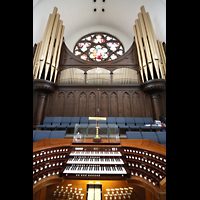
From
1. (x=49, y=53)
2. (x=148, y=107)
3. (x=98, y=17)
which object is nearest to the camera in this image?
(x=49, y=53)

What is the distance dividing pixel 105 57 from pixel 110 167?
30.4 ft

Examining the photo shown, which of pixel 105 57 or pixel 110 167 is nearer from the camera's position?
pixel 110 167

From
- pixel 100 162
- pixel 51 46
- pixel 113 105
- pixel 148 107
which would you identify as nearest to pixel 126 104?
pixel 113 105

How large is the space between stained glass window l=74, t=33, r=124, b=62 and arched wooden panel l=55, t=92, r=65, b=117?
4524mm

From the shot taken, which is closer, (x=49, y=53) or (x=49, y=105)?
(x=49, y=53)

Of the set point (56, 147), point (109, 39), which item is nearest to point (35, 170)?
point (56, 147)

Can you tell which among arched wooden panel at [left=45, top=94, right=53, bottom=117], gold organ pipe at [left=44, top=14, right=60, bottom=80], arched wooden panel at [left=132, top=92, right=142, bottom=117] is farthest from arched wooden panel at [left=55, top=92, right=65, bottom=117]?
arched wooden panel at [left=132, top=92, right=142, bottom=117]

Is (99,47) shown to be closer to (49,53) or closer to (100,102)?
(49,53)

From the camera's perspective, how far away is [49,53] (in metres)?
6.37

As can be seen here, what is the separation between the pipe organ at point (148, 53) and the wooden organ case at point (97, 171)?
5.23 m

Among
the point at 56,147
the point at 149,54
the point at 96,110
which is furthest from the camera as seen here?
the point at 96,110

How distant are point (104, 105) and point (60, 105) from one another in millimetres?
3099

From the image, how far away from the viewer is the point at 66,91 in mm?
7113
